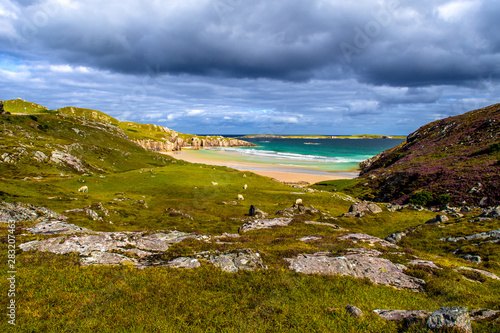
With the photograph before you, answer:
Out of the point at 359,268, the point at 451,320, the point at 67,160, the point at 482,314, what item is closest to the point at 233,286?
the point at 359,268

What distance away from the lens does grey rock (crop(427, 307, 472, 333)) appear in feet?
35.8

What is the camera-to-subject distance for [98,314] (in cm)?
1239

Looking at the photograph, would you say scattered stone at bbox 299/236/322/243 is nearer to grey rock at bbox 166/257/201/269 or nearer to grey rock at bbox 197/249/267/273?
grey rock at bbox 197/249/267/273

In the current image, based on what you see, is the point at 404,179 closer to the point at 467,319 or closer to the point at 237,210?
the point at 237,210

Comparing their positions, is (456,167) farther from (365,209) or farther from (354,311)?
(354,311)

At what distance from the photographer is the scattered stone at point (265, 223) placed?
3206 centimetres

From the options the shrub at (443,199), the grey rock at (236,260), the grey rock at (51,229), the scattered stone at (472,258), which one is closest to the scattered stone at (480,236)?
the scattered stone at (472,258)

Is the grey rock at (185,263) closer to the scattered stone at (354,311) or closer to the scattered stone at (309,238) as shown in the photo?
the scattered stone at (354,311)

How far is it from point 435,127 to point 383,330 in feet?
369

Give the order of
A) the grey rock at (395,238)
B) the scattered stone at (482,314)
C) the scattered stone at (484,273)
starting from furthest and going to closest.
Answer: the grey rock at (395,238)
the scattered stone at (484,273)
the scattered stone at (482,314)

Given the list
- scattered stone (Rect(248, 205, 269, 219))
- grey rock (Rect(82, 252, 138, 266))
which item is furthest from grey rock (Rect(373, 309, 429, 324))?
scattered stone (Rect(248, 205, 269, 219))

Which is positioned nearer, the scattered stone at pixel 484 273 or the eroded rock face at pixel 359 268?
the eroded rock face at pixel 359 268

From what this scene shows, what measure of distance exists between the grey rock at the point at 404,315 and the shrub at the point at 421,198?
46.4m

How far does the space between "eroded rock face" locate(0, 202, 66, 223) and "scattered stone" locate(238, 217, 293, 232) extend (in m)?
21.3
